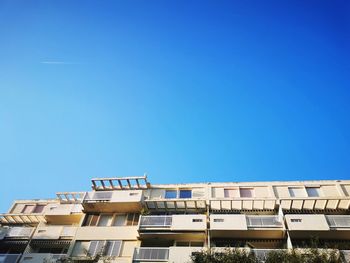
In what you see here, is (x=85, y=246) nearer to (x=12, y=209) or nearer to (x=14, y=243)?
(x=14, y=243)

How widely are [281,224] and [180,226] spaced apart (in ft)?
26.2

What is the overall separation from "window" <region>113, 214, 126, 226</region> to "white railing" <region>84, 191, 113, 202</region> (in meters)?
1.92

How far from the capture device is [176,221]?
878 inches

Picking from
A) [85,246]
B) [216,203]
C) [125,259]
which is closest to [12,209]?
[85,246]

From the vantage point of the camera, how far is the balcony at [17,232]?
81.6 feet

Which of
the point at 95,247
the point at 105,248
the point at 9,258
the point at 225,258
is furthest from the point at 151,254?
the point at 9,258

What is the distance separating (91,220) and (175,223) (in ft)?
27.7

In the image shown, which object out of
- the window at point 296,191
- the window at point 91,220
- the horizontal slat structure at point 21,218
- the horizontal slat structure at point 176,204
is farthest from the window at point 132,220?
the window at point 296,191

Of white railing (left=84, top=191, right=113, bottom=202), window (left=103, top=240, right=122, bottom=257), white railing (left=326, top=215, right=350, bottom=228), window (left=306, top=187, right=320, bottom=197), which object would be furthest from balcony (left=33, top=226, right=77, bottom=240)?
window (left=306, top=187, right=320, bottom=197)

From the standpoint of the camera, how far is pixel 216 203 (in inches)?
961

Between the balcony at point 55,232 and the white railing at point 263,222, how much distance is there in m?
15.6

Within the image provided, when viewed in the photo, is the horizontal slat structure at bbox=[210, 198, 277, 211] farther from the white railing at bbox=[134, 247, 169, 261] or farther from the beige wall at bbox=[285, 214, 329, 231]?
the white railing at bbox=[134, 247, 169, 261]

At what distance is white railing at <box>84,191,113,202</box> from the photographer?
82.5ft

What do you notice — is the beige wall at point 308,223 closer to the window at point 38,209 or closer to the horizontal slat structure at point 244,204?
the horizontal slat structure at point 244,204
